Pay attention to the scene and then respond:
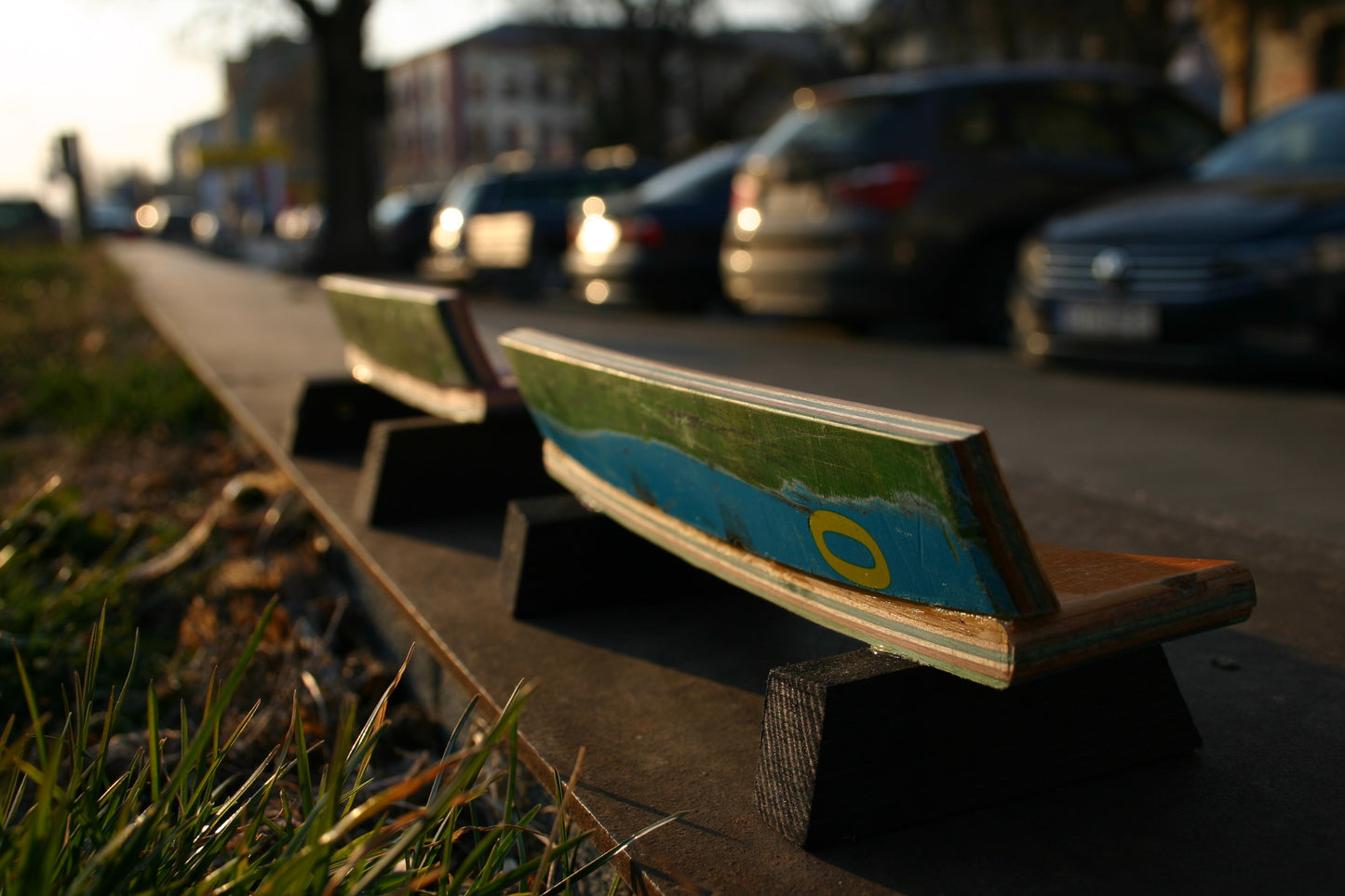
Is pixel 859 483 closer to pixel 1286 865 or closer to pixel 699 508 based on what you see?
pixel 699 508

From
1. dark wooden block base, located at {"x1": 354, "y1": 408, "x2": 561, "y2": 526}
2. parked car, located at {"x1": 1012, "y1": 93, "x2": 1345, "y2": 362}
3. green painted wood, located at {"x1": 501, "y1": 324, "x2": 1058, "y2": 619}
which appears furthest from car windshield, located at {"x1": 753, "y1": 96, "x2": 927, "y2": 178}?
green painted wood, located at {"x1": 501, "y1": 324, "x2": 1058, "y2": 619}

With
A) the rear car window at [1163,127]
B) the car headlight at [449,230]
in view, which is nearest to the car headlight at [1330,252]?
the rear car window at [1163,127]

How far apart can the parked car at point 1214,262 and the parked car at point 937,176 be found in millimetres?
951

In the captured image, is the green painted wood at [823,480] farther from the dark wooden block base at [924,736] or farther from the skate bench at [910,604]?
the dark wooden block base at [924,736]

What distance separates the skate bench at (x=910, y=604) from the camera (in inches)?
60.9

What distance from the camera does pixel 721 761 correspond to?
2045 millimetres

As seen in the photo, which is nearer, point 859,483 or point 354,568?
point 859,483

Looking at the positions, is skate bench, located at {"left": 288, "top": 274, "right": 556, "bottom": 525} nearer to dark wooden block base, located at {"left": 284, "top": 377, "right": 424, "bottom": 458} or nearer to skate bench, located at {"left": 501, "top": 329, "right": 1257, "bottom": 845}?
dark wooden block base, located at {"left": 284, "top": 377, "right": 424, "bottom": 458}

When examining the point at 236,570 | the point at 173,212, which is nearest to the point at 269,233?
the point at 173,212

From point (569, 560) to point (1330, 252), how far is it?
4.41 m

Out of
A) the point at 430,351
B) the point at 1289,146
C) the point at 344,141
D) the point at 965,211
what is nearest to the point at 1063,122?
the point at 965,211

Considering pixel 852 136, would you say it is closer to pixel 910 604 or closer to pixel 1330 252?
pixel 1330 252

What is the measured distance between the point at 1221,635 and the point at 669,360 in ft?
18.5

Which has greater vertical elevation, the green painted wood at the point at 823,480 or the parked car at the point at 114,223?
the parked car at the point at 114,223
